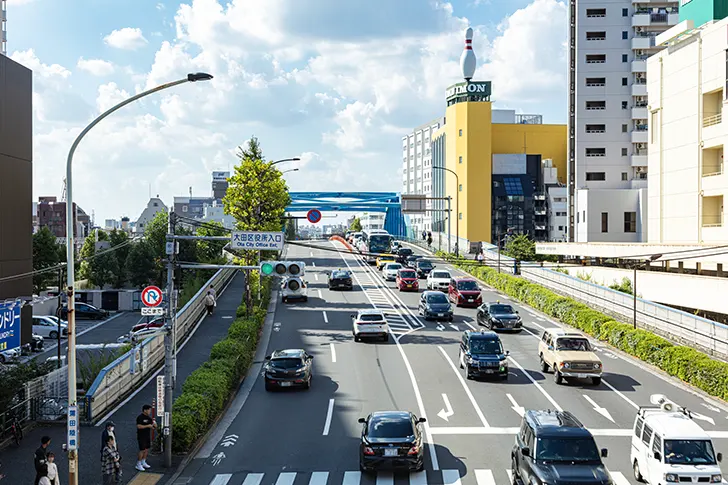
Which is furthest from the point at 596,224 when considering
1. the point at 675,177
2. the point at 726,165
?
the point at 726,165

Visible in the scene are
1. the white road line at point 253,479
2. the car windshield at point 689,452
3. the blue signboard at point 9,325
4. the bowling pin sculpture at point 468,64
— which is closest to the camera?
the car windshield at point 689,452

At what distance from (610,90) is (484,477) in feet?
231

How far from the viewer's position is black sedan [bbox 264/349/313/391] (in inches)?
1121

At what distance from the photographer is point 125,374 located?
27.8 metres

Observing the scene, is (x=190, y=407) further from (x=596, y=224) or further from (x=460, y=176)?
(x=460, y=176)

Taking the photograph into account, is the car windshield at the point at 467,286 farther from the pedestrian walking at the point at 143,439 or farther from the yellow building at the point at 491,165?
the yellow building at the point at 491,165

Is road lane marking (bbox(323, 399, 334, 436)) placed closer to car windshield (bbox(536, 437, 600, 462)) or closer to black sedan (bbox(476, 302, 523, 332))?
car windshield (bbox(536, 437, 600, 462))

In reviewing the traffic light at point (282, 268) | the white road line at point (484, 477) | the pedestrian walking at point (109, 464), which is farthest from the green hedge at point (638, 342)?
the pedestrian walking at point (109, 464)

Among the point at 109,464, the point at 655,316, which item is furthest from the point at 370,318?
the point at 109,464

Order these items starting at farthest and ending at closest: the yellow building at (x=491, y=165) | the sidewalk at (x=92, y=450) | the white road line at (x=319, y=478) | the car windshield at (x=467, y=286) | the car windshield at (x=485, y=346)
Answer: the yellow building at (x=491, y=165) → the car windshield at (x=467, y=286) → the car windshield at (x=485, y=346) → the sidewalk at (x=92, y=450) → the white road line at (x=319, y=478)

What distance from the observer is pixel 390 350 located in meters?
35.8

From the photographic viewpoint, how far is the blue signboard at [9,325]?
22.1 meters

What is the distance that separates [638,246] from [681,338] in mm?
16701

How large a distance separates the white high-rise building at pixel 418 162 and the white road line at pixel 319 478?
413 ft
